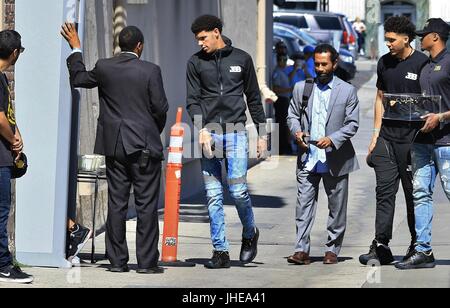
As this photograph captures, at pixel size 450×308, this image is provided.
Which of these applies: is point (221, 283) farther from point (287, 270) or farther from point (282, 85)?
point (282, 85)

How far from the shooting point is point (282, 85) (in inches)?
854

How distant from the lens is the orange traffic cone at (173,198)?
10.8 m

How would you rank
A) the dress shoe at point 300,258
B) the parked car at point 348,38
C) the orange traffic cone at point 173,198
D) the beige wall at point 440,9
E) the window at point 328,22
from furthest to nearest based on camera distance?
the beige wall at point 440,9 < the parked car at point 348,38 < the window at point 328,22 < the dress shoe at point 300,258 < the orange traffic cone at point 173,198

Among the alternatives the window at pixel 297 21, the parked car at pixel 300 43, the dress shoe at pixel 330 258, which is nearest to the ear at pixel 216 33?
the dress shoe at pixel 330 258

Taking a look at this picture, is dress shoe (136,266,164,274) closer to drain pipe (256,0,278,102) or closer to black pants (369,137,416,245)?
black pants (369,137,416,245)

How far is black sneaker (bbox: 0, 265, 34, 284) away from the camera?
30.8 feet

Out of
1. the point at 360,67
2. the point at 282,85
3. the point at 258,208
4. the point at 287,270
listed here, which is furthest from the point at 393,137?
the point at 360,67

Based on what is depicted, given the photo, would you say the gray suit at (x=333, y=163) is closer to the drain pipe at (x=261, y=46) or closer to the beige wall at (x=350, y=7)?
the drain pipe at (x=261, y=46)

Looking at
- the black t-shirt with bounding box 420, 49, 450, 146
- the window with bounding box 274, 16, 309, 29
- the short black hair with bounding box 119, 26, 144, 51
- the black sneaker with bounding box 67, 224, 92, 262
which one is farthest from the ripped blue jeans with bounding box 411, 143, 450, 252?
the window with bounding box 274, 16, 309, 29

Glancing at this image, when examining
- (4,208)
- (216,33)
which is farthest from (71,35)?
(4,208)

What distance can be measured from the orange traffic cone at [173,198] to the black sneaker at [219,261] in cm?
23

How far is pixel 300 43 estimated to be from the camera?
36.2 metres

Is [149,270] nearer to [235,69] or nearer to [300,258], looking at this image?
[300,258]
